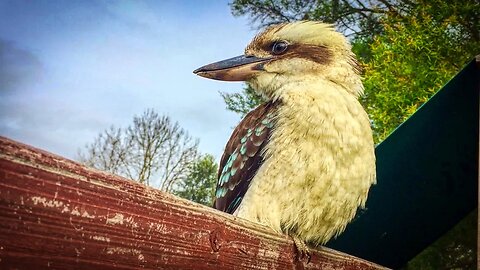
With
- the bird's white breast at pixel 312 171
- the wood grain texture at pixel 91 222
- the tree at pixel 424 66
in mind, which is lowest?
the wood grain texture at pixel 91 222

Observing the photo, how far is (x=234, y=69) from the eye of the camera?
1.91 meters

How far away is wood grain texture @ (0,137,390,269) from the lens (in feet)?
Answer: 1.61

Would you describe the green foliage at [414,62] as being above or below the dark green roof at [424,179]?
above

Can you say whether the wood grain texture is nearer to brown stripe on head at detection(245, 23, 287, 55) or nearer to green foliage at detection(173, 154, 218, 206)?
brown stripe on head at detection(245, 23, 287, 55)

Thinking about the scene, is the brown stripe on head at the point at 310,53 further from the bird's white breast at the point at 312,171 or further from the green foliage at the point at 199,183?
the green foliage at the point at 199,183

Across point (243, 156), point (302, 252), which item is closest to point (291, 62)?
point (243, 156)

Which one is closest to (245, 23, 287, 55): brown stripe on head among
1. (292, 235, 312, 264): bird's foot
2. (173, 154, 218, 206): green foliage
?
(292, 235, 312, 264): bird's foot

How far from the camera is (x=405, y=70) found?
4.48m

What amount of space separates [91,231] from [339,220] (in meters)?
1.13

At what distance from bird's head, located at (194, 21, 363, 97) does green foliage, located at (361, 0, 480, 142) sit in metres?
2.33

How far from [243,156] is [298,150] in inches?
9.1

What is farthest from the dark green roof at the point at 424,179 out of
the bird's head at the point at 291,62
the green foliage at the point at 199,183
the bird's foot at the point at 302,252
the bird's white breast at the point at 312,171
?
the green foliage at the point at 199,183

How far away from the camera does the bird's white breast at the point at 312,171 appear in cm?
145

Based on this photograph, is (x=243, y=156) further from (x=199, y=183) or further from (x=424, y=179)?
(x=199, y=183)
